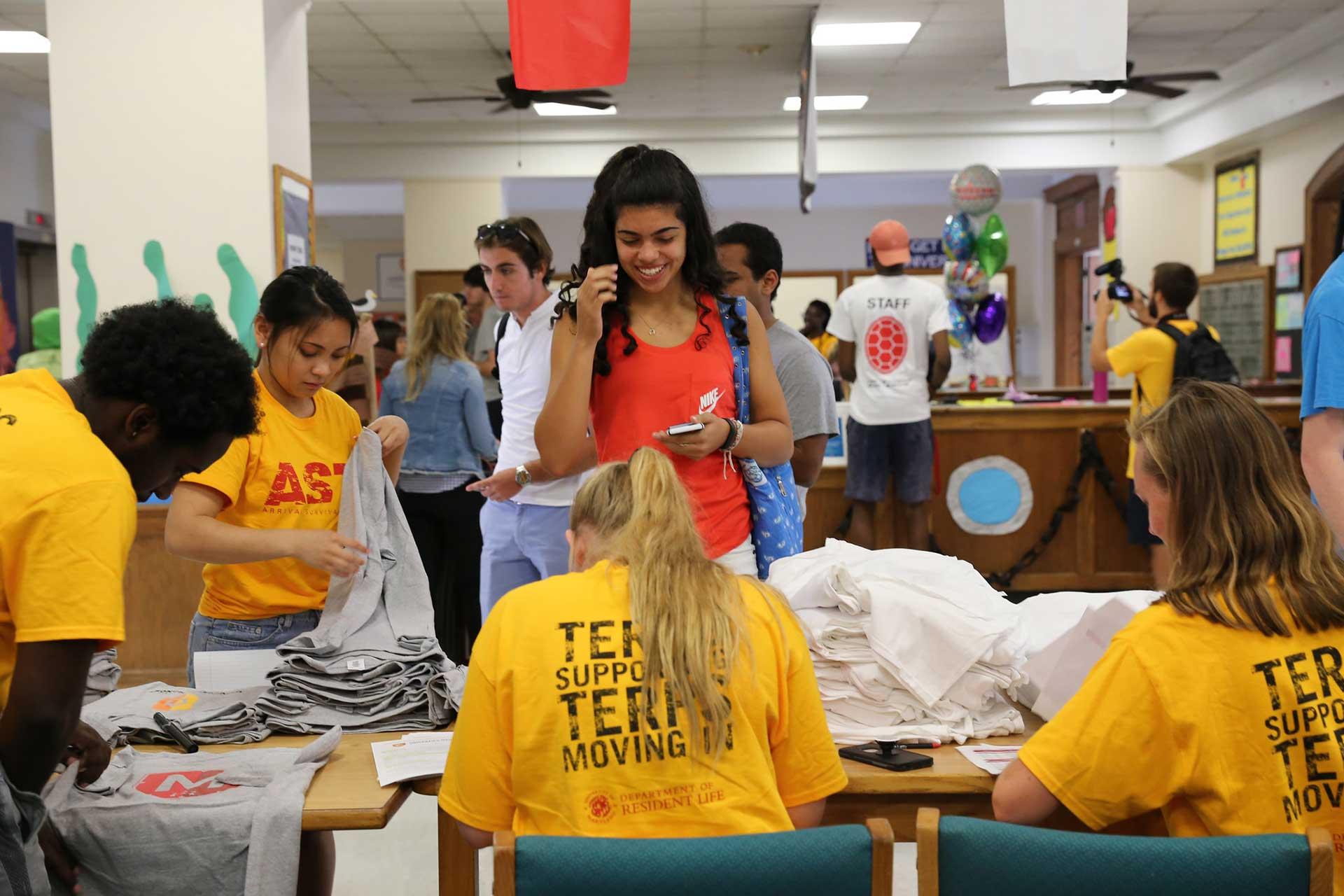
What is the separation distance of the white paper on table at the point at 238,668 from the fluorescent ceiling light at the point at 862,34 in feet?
21.7

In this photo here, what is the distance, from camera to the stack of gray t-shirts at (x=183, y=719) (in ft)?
6.04

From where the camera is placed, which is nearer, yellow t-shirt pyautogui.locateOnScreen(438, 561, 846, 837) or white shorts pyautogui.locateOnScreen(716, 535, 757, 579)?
yellow t-shirt pyautogui.locateOnScreen(438, 561, 846, 837)

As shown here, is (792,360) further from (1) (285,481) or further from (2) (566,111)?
(2) (566,111)

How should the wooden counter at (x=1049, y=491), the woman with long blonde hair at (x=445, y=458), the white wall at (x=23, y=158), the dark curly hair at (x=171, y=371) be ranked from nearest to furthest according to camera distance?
the dark curly hair at (x=171, y=371), the woman with long blonde hair at (x=445, y=458), the wooden counter at (x=1049, y=491), the white wall at (x=23, y=158)

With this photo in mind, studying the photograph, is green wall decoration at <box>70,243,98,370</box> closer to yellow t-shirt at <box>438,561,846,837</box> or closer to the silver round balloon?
yellow t-shirt at <box>438,561,846,837</box>

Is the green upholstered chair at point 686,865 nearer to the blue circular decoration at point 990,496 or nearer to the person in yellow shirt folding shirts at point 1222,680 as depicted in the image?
the person in yellow shirt folding shirts at point 1222,680

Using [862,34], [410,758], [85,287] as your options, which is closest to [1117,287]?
[862,34]

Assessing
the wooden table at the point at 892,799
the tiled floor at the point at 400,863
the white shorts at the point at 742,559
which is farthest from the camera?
the tiled floor at the point at 400,863

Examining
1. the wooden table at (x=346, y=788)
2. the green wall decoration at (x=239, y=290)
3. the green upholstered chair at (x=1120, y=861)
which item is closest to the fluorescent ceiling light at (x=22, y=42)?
the green wall decoration at (x=239, y=290)

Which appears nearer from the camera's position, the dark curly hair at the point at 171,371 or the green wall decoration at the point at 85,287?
the dark curly hair at the point at 171,371

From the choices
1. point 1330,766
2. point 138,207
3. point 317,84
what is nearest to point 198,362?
point 1330,766

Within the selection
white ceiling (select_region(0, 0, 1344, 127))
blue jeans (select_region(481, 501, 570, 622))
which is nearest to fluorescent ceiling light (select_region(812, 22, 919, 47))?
white ceiling (select_region(0, 0, 1344, 127))

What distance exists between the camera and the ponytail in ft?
4.57

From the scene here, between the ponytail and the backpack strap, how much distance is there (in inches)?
27.0
